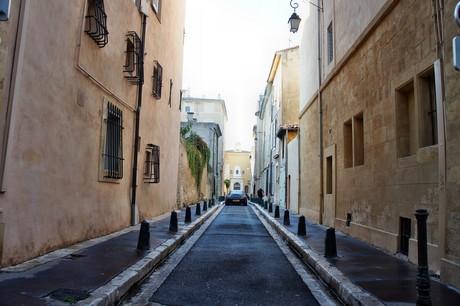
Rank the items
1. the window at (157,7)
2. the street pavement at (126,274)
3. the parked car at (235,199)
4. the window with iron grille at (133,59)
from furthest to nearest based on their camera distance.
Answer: the parked car at (235,199) < the window at (157,7) < the window with iron grille at (133,59) < the street pavement at (126,274)

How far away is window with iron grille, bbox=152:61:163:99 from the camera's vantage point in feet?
45.1

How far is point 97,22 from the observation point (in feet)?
26.0

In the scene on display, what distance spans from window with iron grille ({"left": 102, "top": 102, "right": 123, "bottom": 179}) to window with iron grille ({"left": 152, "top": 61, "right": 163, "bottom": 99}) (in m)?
3.77

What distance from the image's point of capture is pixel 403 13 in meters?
7.04

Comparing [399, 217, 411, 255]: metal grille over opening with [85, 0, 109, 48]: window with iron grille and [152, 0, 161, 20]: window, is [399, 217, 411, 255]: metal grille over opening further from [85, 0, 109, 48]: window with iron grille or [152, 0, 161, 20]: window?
[152, 0, 161, 20]: window

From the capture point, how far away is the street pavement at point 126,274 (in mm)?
4082

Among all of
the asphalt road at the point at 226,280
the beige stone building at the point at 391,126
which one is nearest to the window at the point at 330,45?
the beige stone building at the point at 391,126

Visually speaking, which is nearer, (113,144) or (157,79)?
(113,144)

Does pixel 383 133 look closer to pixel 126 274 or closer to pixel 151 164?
pixel 126 274

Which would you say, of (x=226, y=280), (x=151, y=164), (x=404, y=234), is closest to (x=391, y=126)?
(x=404, y=234)

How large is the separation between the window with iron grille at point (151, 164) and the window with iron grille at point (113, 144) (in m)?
2.75

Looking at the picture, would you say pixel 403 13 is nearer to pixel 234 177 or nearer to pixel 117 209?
pixel 117 209

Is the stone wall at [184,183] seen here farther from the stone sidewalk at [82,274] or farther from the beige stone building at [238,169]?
the beige stone building at [238,169]

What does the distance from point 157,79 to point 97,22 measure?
609cm
